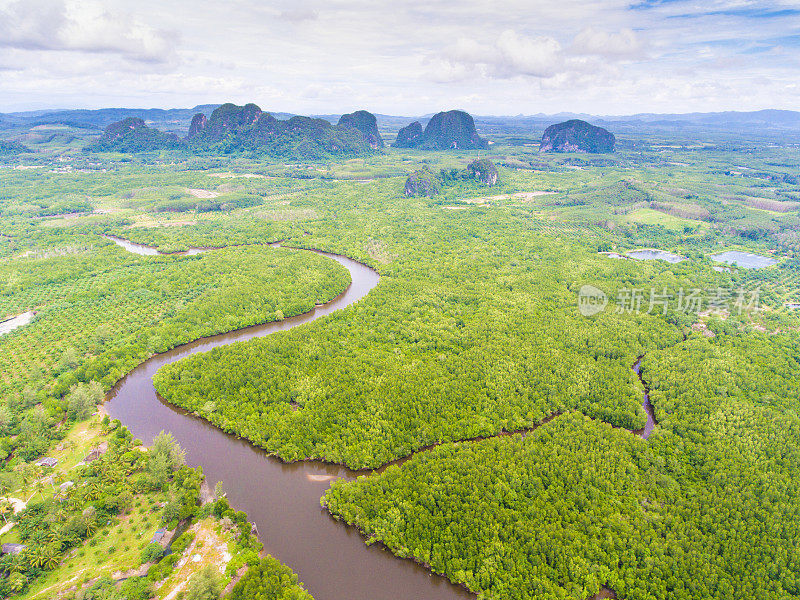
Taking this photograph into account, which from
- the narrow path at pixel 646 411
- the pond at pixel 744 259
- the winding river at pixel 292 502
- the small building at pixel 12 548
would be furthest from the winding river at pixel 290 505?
the pond at pixel 744 259

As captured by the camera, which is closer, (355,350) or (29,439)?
(29,439)

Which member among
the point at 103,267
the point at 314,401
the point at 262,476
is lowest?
the point at 262,476

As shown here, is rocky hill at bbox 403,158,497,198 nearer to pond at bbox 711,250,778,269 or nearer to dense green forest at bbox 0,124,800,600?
dense green forest at bbox 0,124,800,600

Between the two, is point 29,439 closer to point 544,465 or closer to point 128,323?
point 128,323

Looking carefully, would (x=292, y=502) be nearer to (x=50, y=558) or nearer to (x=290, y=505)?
(x=290, y=505)

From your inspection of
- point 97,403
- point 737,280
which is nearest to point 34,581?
point 97,403

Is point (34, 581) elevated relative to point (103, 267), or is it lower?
lower

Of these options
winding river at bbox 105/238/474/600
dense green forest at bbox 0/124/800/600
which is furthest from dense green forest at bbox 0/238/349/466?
winding river at bbox 105/238/474/600

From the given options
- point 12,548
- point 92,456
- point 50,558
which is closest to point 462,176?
point 92,456
